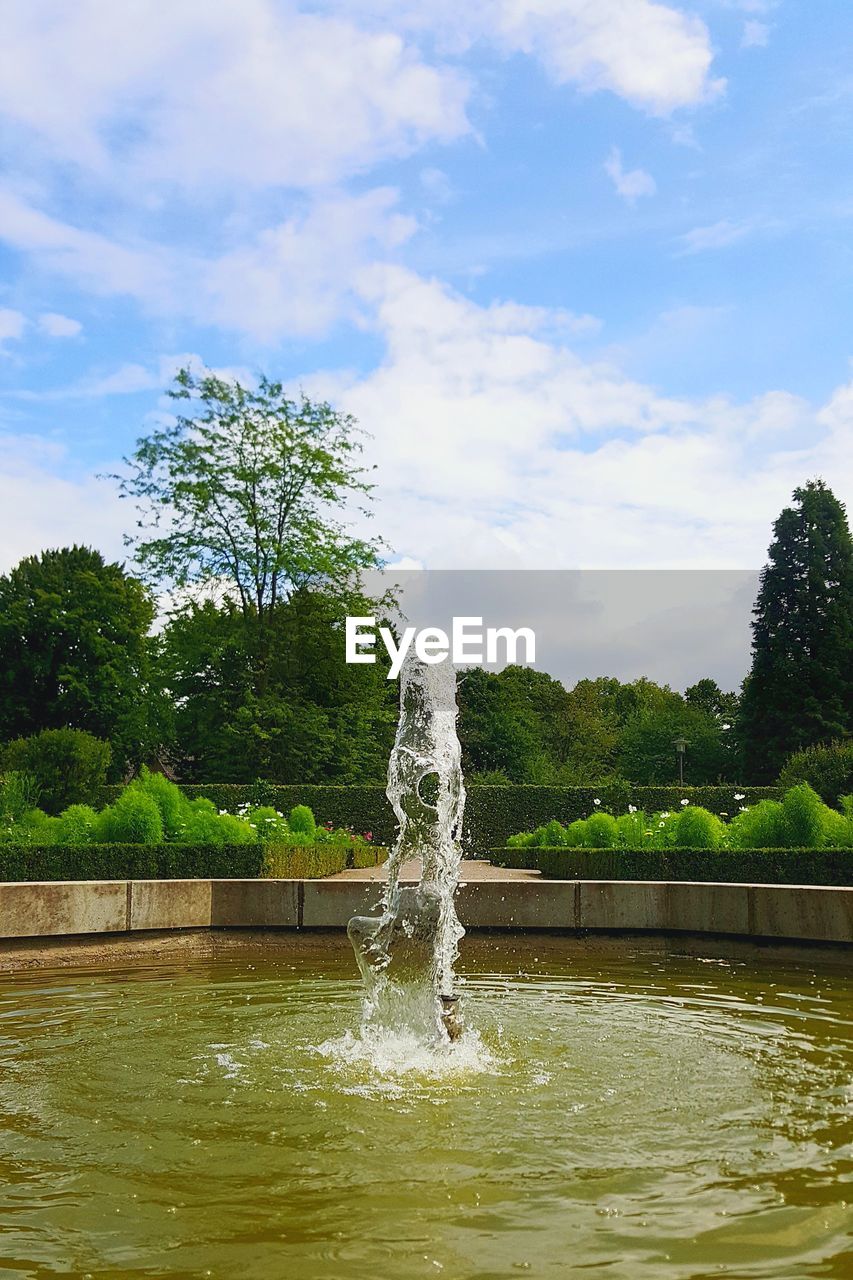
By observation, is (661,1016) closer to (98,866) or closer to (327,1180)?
(327,1180)

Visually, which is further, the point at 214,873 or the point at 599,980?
the point at 214,873

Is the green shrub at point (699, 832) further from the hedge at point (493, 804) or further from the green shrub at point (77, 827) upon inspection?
the hedge at point (493, 804)

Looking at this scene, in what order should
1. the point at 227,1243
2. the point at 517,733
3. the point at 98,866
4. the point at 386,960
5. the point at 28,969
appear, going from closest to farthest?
the point at 227,1243 < the point at 386,960 < the point at 28,969 < the point at 98,866 < the point at 517,733

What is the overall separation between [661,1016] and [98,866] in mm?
6665

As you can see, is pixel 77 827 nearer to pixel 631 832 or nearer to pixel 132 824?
pixel 132 824

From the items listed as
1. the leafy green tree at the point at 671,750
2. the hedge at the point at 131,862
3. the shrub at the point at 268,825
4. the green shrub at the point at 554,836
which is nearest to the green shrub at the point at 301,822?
the shrub at the point at 268,825

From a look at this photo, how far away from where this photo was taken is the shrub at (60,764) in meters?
22.2

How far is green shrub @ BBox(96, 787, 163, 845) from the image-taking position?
42.0ft

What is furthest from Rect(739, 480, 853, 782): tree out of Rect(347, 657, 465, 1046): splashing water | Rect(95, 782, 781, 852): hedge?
Rect(347, 657, 465, 1046): splashing water

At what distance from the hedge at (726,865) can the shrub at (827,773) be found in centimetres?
865

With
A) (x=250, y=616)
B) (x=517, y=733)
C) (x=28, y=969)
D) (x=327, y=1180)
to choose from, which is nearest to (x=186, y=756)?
(x=250, y=616)

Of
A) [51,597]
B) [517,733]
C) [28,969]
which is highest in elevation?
[51,597]

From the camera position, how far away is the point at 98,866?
11719mm

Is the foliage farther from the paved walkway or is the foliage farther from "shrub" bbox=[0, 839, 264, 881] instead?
"shrub" bbox=[0, 839, 264, 881]
